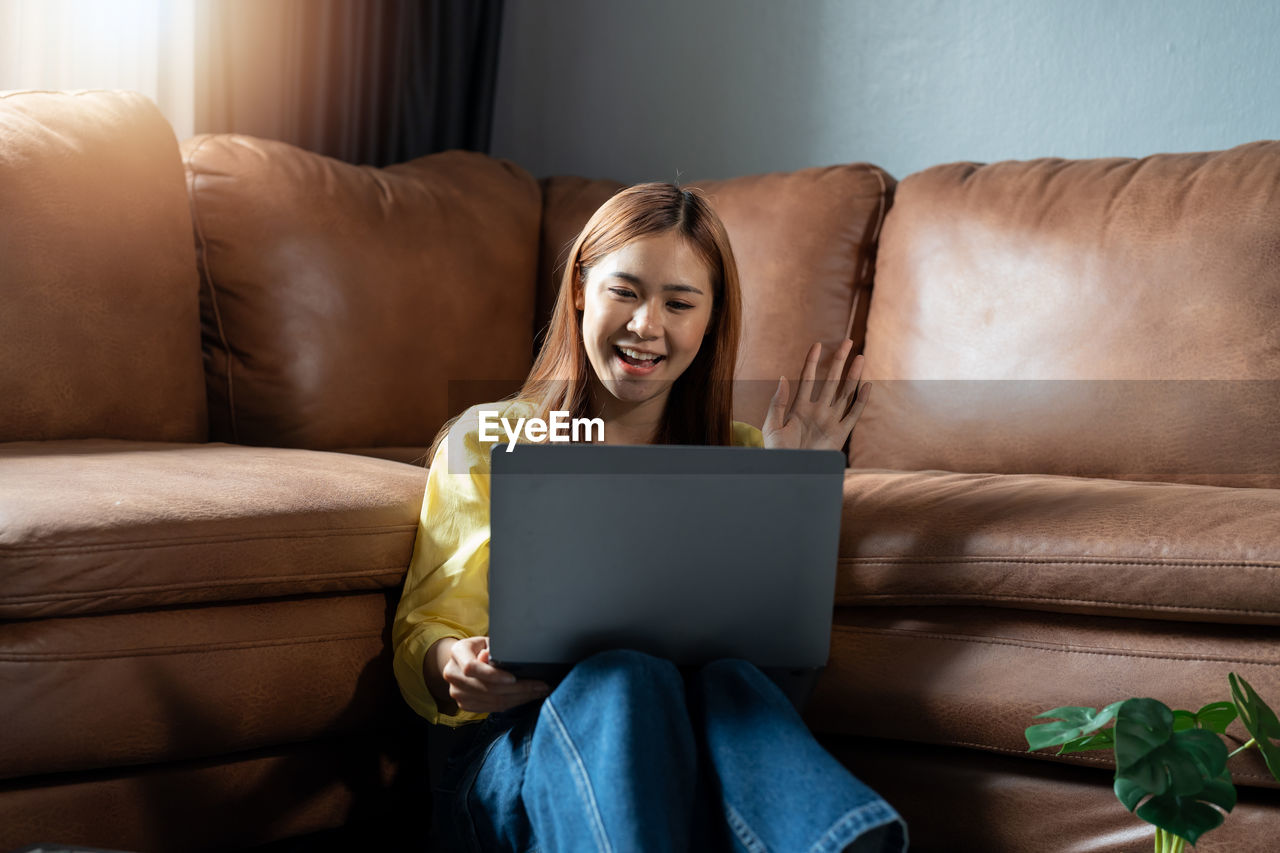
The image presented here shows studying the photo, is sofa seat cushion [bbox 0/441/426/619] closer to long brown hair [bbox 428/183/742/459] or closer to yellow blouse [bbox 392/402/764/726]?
yellow blouse [bbox 392/402/764/726]

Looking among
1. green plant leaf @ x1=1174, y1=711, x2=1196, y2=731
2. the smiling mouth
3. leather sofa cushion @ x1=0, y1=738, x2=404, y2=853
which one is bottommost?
leather sofa cushion @ x1=0, y1=738, x2=404, y2=853

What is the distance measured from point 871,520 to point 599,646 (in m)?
0.41

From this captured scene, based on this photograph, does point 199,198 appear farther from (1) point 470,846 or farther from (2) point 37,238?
(1) point 470,846

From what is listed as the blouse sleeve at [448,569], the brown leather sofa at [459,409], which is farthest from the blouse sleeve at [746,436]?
the blouse sleeve at [448,569]

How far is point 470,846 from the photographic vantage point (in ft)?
3.29

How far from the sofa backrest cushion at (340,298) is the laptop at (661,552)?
997mm

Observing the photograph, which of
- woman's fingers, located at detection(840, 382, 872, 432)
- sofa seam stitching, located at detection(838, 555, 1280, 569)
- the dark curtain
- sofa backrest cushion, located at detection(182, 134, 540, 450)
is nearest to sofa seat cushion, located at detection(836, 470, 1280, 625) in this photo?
sofa seam stitching, located at detection(838, 555, 1280, 569)

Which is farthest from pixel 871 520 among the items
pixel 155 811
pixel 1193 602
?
pixel 155 811

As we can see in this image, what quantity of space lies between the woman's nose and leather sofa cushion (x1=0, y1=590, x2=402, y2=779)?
1.36ft

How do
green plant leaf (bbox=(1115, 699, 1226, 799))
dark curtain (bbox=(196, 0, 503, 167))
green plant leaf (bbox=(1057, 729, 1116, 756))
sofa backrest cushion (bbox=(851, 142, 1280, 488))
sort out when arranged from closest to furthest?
1. green plant leaf (bbox=(1115, 699, 1226, 799))
2. green plant leaf (bbox=(1057, 729, 1116, 756))
3. sofa backrest cushion (bbox=(851, 142, 1280, 488))
4. dark curtain (bbox=(196, 0, 503, 167))

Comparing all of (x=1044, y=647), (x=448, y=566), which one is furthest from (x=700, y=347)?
(x=1044, y=647)

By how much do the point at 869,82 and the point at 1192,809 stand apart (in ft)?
5.85

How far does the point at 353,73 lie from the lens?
2.44 m

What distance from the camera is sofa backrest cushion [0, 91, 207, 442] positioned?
1.50 m
